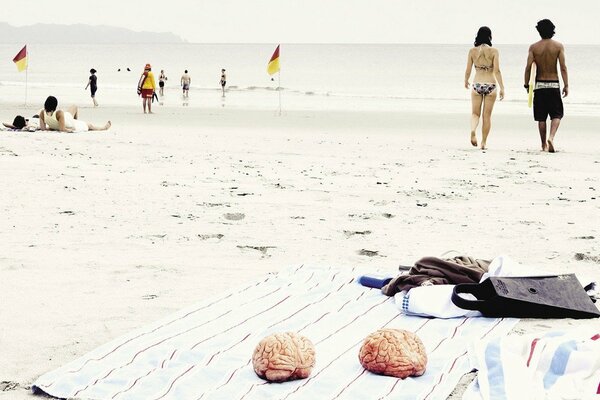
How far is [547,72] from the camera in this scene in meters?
11.3

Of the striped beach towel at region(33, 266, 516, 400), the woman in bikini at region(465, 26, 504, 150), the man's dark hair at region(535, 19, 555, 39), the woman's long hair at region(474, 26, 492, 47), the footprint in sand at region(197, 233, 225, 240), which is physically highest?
the man's dark hair at region(535, 19, 555, 39)

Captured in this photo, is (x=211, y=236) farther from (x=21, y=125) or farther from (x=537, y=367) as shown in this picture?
(x=21, y=125)

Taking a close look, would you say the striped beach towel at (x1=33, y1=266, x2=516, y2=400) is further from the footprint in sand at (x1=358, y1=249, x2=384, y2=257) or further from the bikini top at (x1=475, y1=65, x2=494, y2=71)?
the bikini top at (x1=475, y1=65, x2=494, y2=71)

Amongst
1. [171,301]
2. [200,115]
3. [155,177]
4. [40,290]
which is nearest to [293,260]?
[171,301]

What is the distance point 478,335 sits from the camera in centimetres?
402

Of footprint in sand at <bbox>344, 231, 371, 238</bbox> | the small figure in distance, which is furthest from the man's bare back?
the small figure in distance

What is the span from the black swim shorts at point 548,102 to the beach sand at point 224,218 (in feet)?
1.97

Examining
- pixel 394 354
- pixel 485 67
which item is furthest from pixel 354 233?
pixel 485 67

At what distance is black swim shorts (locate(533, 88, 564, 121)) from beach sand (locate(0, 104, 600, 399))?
60 cm

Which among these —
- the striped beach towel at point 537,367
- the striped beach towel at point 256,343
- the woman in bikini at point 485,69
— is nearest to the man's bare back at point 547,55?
the woman in bikini at point 485,69

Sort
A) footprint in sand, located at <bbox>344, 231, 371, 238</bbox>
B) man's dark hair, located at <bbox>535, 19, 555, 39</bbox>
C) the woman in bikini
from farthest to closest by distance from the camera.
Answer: the woman in bikini → man's dark hair, located at <bbox>535, 19, 555, 39</bbox> → footprint in sand, located at <bbox>344, 231, 371, 238</bbox>

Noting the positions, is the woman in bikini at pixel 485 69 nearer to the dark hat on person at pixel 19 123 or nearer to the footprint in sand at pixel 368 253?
the footprint in sand at pixel 368 253

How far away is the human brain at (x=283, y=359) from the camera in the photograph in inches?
135

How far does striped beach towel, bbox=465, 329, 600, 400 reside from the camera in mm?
3303
